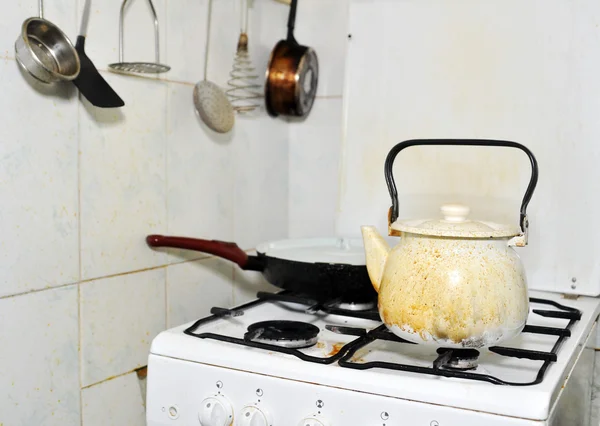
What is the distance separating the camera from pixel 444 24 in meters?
1.34

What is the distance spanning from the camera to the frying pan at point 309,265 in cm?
112

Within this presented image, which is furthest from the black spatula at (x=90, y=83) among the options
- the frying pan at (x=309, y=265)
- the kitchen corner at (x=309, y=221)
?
the frying pan at (x=309, y=265)

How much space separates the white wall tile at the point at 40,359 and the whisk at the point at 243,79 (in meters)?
0.57

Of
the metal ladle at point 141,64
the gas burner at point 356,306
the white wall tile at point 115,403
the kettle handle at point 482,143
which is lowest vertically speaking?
the white wall tile at point 115,403

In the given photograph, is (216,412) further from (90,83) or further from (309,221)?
(309,221)

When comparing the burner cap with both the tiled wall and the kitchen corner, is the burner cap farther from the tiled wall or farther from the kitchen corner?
the tiled wall

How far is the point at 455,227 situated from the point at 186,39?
0.74 meters

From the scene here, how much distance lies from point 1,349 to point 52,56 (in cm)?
45

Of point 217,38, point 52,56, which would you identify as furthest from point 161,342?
point 217,38

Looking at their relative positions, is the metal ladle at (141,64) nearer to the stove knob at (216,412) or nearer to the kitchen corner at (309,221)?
the kitchen corner at (309,221)

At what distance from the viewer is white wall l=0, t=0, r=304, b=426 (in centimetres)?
100

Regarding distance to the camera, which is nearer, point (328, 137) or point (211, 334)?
point (211, 334)

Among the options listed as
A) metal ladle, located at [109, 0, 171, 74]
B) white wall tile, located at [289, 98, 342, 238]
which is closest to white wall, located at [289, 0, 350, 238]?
white wall tile, located at [289, 98, 342, 238]

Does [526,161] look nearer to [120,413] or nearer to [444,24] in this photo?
[444,24]
